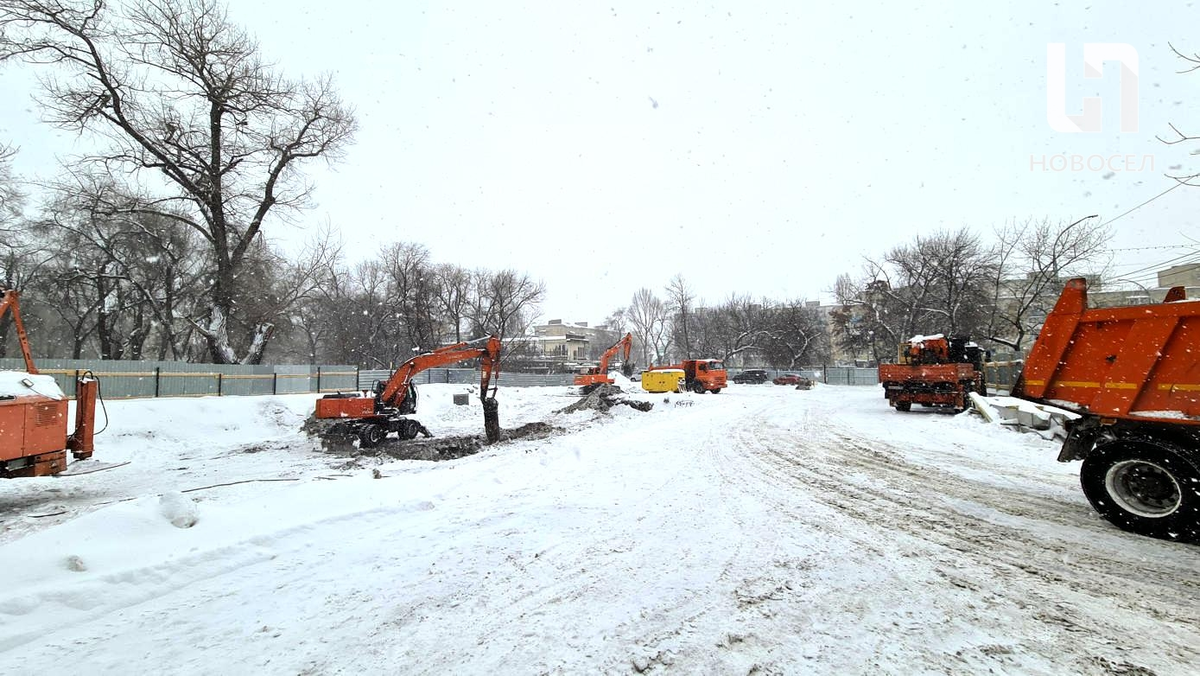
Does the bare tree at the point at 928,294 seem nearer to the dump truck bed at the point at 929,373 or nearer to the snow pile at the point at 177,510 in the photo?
the dump truck bed at the point at 929,373

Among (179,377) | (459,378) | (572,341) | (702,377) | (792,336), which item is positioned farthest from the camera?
(572,341)

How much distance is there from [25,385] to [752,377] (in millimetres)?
57657

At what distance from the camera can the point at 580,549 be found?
16.1 feet

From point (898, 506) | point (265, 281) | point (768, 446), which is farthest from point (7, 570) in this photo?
point (265, 281)

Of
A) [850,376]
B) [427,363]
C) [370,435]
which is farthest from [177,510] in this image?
[850,376]

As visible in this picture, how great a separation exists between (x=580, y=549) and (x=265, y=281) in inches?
1205

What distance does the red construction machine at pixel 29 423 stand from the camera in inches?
280

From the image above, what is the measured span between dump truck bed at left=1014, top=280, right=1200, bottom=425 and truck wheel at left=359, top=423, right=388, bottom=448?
46.3 ft

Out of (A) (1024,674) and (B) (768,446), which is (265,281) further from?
(A) (1024,674)

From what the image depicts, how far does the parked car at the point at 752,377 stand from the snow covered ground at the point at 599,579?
169 feet

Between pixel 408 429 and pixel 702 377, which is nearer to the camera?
pixel 408 429

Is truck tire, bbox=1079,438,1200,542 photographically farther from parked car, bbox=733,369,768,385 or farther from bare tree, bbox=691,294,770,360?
bare tree, bbox=691,294,770,360

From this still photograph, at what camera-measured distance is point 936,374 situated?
19.2 meters

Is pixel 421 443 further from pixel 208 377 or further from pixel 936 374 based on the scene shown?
pixel 936 374
